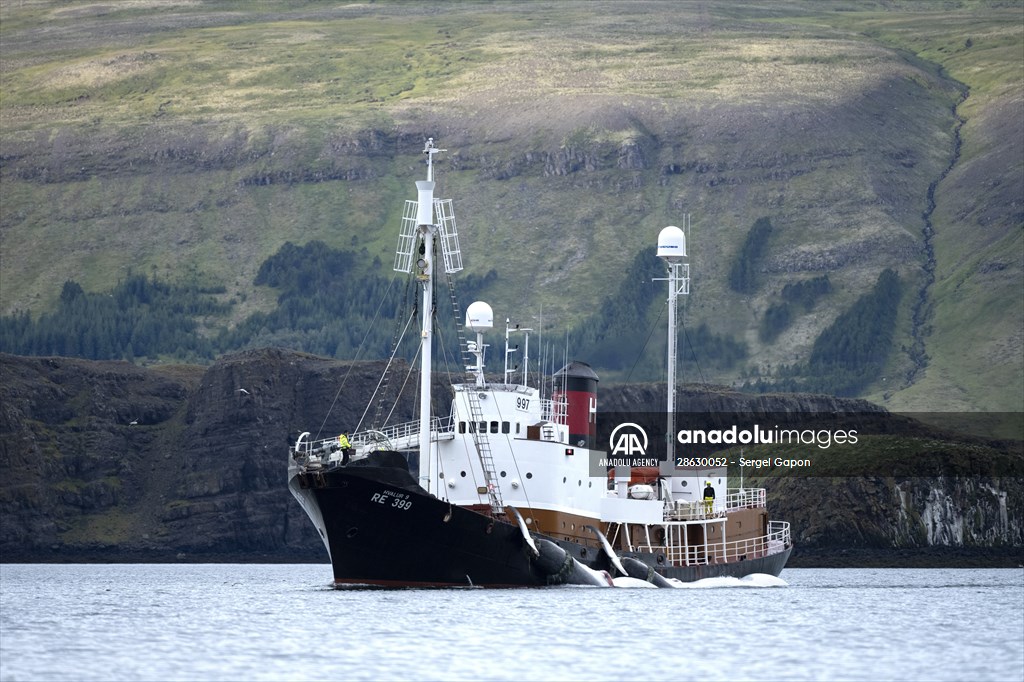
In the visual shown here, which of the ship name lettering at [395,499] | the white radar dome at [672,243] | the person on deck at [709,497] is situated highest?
the white radar dome at [672,243]

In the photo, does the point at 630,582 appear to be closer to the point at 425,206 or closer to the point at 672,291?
the point at 672,291

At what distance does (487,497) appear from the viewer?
85.6 metres

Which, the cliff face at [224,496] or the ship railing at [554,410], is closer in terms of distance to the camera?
the ship railing at [554,410]

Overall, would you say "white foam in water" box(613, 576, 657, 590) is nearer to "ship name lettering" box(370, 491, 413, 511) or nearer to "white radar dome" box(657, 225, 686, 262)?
"ship name lettering" box(370, 491, 413, 511)

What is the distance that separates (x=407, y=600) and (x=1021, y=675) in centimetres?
2981

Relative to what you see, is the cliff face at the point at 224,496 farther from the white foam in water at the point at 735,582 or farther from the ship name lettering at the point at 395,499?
the ship name lettering at the point at 395,499

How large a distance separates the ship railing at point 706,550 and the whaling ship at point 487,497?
Answer: 5.2 inches

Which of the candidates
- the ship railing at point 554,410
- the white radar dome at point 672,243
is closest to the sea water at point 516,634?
the ship railing at point 554,410

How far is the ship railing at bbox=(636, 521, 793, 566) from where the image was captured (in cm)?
9600

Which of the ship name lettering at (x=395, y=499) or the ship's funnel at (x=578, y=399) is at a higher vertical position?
the ship's funnel at (x=578, y=399)

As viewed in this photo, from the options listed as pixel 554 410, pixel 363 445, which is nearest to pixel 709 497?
pixel 554 410

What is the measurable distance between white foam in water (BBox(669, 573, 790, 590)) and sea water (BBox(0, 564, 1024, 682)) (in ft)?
0.82

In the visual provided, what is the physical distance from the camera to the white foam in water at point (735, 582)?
9550 cm

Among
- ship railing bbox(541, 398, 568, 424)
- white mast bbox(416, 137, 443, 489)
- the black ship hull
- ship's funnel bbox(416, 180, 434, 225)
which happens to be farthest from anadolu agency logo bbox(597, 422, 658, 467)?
ship's funnel bbox(416, 180, 434, 225)
